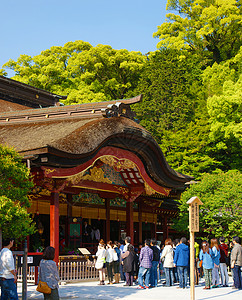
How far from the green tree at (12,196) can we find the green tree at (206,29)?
3147 centimetres

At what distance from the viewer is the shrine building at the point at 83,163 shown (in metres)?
15.6

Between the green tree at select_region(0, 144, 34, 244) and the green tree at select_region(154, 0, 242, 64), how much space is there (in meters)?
31.5

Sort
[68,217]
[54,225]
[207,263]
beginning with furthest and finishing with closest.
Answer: [68,217] < [54,225] < [207,263]

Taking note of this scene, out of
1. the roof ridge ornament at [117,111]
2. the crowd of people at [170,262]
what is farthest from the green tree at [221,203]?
the roof ridge ornament at [117,111]

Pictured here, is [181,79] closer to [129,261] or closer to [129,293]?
[129,261]

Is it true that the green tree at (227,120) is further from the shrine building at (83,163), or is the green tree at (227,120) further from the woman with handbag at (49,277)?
the woman with handbag at (49,277)

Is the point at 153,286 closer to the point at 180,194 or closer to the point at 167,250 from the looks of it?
the point at 167,250

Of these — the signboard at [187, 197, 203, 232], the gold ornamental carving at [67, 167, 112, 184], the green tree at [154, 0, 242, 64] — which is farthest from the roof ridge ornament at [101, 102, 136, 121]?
the green tree at [154, 0, 242, 64]

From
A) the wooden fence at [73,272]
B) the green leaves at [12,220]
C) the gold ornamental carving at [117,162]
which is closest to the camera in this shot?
the green leaves at [12,220]

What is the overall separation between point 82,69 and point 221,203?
76.7 ft

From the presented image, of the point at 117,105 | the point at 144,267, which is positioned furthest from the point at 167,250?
the point at 117,105

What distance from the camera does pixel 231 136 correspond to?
32.9m

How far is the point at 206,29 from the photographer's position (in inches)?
1602

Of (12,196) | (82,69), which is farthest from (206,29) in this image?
(12,196)
